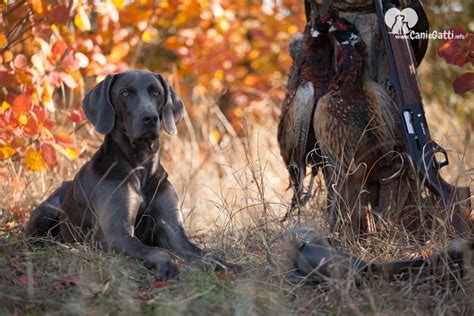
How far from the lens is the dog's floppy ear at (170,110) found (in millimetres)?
4746

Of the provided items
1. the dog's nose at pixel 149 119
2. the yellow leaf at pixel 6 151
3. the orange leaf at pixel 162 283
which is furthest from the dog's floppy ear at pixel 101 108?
the orange leaf at pixel 162 283

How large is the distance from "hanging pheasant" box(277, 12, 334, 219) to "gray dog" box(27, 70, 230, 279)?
745mm

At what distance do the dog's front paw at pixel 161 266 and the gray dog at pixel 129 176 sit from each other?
0.29 metres

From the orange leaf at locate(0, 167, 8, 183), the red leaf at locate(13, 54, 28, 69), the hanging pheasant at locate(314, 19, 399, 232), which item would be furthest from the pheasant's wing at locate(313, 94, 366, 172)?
the orange leaf at locate(0, 167, 8, 183)

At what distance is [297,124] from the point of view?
4.89 metres

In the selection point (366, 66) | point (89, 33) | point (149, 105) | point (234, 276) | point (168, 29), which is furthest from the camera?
point (168, 29)

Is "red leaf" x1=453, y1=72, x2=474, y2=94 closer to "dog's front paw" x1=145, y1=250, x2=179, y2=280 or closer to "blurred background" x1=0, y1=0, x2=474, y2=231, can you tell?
"blurred background" x1=0, y1=0, x2=474, y2=231

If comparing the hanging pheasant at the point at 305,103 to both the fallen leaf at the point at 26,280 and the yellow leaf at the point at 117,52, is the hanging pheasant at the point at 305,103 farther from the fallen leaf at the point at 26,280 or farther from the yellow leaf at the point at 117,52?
the yellow leaf at the point at 117,52

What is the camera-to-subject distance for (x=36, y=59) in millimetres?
5406

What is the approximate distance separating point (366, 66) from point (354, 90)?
0.23 meters

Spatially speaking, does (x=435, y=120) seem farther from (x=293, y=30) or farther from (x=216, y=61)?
(x=216, y=61)

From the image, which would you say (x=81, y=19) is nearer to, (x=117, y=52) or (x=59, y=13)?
(x=59, y=13)

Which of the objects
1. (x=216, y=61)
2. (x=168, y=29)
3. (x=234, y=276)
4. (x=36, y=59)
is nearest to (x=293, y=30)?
(x=216, y=61)

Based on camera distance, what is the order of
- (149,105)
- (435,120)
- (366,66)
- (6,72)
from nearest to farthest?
(149,105) < (366,66) < (6,72) < (435,120)
